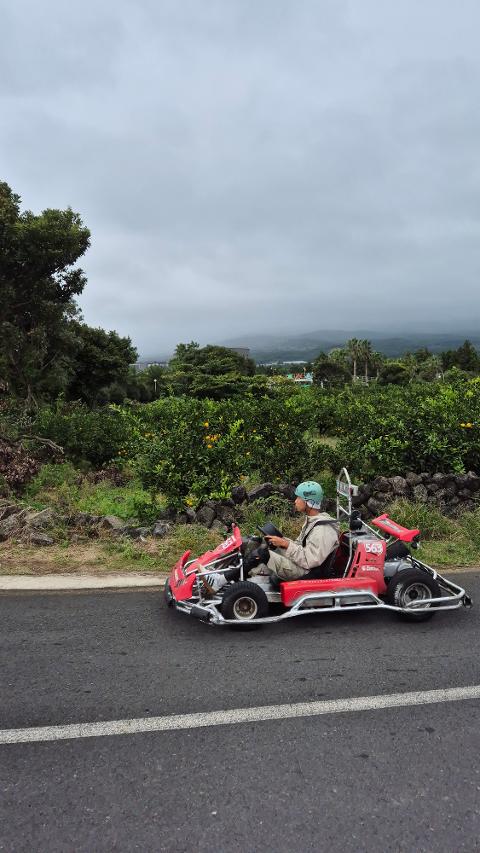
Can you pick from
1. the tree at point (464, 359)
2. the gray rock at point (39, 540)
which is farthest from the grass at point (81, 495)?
the tree at point (464, 359)

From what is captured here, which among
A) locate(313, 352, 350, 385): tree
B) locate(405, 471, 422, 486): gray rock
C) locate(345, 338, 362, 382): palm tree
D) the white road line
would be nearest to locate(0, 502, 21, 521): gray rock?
the white road line

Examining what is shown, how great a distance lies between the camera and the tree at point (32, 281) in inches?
580

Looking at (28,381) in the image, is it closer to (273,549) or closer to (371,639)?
(273,549)

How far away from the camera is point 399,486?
27.4ft

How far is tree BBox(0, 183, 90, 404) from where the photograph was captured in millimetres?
14742

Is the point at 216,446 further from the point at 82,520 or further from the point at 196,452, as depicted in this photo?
the point at 82,520

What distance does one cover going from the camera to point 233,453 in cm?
812

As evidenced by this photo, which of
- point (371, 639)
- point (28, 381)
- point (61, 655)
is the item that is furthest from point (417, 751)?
point (28, 381)

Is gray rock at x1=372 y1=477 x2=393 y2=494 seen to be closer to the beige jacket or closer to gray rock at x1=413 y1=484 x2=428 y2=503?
gray rock at x1=413 y1=484 x2=428 y2=503

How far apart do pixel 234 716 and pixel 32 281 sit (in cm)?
1532

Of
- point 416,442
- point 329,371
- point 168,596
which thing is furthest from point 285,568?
point 329,371

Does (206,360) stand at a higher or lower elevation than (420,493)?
higher

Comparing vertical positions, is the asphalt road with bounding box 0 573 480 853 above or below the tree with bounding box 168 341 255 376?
below

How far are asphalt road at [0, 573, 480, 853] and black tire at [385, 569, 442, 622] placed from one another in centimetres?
13
